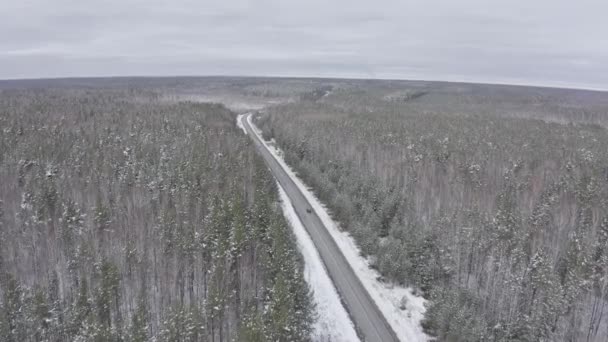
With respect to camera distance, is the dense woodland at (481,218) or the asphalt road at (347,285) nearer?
the asphalt road at (347,285)

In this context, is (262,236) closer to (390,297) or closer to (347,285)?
(347,285)

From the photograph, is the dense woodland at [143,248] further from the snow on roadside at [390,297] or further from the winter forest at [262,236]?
the snow on roadside at [390,297]

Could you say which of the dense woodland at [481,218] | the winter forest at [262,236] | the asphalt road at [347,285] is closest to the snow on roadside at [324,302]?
the asphalt road at [347,285]

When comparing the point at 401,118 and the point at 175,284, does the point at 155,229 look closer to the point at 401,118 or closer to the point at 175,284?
the point at 175,284

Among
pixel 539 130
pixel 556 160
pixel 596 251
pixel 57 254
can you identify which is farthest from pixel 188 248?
pixel 539 130

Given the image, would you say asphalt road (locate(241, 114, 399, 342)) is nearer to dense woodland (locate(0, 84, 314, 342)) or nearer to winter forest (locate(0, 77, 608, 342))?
winter forest (locate(0, 77, 608, 342))

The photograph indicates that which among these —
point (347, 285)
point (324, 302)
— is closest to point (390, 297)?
point (347, 285)
